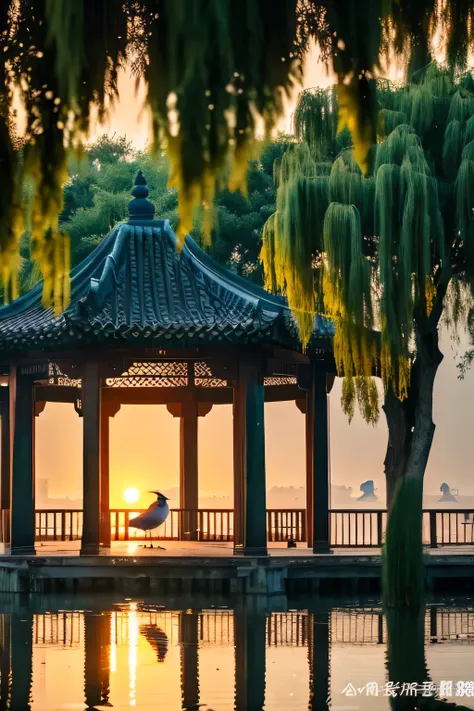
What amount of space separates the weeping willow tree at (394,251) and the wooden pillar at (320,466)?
200 centimetres

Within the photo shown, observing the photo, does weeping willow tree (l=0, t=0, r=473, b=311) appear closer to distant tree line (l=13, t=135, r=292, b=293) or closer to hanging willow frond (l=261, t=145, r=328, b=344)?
hanging willow frond (l=261, t=145, r=328, b=344)

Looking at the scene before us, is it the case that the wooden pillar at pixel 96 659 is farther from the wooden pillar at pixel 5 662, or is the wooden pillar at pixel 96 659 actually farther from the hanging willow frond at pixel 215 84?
the hanging willow frond at pixel 215 84

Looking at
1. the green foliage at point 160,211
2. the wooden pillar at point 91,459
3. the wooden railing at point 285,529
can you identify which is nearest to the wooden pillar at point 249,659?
the wooden pillar at point 91,459

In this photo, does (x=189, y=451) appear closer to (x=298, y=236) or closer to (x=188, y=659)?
(x=298, y=236)

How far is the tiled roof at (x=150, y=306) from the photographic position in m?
18.9

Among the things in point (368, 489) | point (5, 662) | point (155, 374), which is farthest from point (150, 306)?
point (368, 489)

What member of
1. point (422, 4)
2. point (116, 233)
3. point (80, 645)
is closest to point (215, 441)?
point (116, 233)

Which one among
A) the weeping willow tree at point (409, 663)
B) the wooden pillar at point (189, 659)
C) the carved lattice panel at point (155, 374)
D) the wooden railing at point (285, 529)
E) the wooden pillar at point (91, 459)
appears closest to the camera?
the weeping willow tree at point (409, 663)

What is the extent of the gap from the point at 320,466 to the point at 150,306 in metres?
3.39

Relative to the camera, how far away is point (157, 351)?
19969 millimetres

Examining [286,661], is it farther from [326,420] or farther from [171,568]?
[326,420]

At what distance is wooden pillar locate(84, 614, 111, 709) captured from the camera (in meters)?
10.2

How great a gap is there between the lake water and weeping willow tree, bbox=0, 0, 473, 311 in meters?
4.16

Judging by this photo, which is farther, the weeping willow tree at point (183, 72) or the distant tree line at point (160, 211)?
the distant tree line at point (160, 211)
